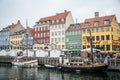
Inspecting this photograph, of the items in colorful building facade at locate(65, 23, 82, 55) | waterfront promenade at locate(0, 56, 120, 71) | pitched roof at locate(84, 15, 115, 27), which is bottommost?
waterfront promenade at locate(0, 56, 120, 71)

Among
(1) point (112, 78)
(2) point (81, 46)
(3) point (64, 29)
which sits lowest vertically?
(1) point (112, 78)

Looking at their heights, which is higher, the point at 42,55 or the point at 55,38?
the point at 55,38

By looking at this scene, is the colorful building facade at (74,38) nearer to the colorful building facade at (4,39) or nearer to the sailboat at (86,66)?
the sailboat at (86,66)

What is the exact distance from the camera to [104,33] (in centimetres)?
7244

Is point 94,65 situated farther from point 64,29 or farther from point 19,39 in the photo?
point 19,39

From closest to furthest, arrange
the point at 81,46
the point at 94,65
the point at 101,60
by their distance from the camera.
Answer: the point at 94,65 < the point at 101,60 < the point at 81,46

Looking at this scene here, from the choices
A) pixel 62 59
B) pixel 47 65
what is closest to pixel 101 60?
pixel 62 59

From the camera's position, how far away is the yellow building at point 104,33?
7119 centimetres

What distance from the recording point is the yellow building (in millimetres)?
71188

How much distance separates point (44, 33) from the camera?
9438 centimetres

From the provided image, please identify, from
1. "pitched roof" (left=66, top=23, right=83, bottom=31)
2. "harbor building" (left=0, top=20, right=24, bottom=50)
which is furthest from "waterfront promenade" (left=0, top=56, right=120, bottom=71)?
"harbor building" (left=0, top=20, right=24, bottom=50)

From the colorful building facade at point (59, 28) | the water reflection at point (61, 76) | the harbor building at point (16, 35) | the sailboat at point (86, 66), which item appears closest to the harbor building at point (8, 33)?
the harbor building at point (16, 35)

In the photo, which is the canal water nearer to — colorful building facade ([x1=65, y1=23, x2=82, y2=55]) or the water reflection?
the water reflection

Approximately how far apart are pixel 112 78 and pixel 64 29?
43649 mm
